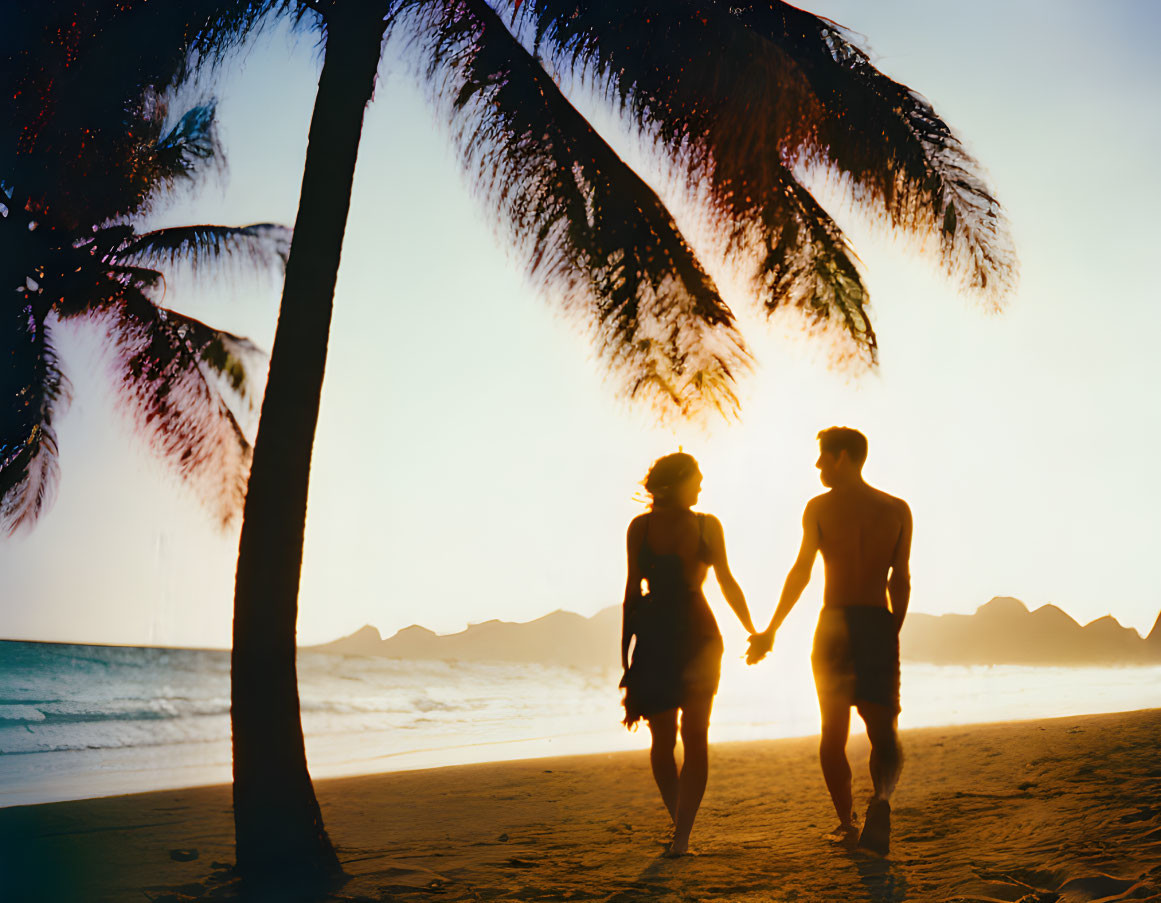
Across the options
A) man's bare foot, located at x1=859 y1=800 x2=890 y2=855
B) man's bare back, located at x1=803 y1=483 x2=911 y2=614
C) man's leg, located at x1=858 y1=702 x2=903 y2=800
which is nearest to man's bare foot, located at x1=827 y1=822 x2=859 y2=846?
man's bare foot, located at x1=859 y1=800 x2=890 y2=855

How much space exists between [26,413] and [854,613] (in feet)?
29.0

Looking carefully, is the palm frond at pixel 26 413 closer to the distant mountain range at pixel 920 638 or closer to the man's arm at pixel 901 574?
the man's arm at pixel 901 574

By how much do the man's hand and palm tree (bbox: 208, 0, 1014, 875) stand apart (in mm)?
1492

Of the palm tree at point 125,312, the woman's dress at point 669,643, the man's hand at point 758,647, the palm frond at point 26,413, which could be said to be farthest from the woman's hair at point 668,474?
the palm frond at point 26,413

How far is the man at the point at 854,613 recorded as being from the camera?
11.8ft

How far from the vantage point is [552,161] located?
4.86m

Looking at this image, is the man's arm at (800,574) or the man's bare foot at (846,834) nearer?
the man's bare foot at (846,834)

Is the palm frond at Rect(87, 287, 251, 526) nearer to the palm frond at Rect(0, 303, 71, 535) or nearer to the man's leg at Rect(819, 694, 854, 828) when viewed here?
the palm frond at Rect(0, 303, 71, 535)

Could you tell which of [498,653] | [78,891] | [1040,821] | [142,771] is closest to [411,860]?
[78,891]

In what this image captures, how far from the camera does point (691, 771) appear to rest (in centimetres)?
363

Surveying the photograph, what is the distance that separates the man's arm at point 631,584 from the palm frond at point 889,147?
2117mm

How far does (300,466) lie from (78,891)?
186 centimetres

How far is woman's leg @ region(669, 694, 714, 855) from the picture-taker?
3639mm

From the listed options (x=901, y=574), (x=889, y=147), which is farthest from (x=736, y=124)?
(x=901, y=574)
